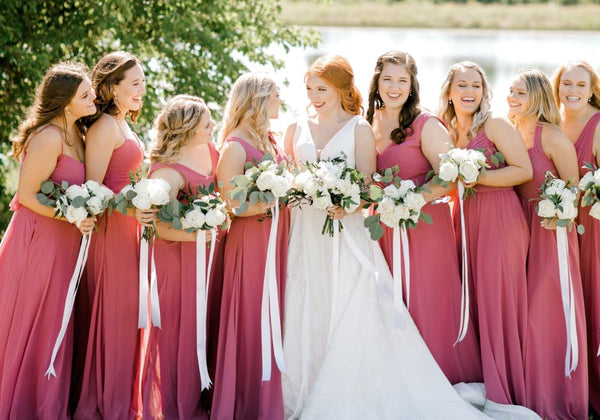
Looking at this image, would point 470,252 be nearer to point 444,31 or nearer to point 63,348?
point 63,348

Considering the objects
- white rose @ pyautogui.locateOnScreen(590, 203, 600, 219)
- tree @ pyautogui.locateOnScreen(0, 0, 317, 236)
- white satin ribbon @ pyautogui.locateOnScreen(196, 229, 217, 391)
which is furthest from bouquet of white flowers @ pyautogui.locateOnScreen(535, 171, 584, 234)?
tree @ pyautogui.locateOnScreen(0, 0, 317, 236)

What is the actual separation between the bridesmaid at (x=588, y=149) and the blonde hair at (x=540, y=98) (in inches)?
10.8

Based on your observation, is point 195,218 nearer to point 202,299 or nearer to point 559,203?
point 202,299

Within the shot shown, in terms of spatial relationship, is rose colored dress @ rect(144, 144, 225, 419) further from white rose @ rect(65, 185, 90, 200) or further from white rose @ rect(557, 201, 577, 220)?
white rose @ rect(557, 201, 577, 220)

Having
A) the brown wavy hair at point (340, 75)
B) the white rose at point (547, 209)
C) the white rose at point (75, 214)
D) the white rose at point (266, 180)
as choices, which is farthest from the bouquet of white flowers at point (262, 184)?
the white rose at point (547, 209)

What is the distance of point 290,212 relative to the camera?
5684 millimetres

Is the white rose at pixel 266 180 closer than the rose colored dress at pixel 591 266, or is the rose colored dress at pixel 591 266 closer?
the white rose at pixel 266 180

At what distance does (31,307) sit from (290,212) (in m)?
1.86

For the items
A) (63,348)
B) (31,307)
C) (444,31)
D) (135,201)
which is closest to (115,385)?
(63,348)

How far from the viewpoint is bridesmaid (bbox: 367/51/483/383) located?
5570 millimetres

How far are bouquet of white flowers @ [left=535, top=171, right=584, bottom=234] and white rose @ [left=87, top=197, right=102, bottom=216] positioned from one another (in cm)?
286

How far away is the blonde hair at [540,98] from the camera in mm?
5574

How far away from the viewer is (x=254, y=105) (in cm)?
536

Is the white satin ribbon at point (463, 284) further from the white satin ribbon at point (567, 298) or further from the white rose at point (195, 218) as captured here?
the white rose at point (195, 218)
